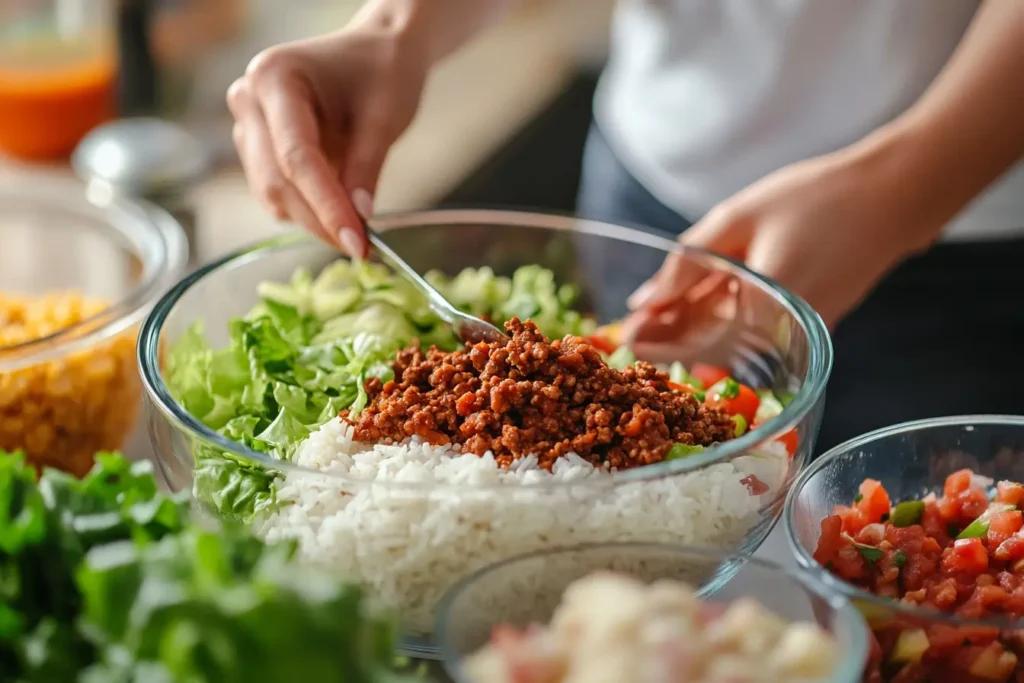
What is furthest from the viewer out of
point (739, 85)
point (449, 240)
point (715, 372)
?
point (739, 85)

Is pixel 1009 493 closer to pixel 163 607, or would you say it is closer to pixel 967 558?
pixel 967 558

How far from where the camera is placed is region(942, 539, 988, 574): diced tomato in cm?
94

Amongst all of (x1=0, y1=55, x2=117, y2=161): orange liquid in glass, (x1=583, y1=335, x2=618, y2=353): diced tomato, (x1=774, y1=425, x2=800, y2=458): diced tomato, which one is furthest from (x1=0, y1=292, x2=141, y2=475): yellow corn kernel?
(x1=0, y1=55, x2=117, y2=161): orange liquid in glass

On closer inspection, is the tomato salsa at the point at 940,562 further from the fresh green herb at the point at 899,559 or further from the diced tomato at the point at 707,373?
the diced tomato at the point at 707,373

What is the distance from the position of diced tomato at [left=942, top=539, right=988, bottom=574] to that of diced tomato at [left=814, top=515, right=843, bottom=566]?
0.28 feet

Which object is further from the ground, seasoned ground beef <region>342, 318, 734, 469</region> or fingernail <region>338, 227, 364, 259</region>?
seasoned ground beef <region>342, 318, 734, 469</region>

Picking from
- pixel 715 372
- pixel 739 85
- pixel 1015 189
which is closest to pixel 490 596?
pixel 715 372

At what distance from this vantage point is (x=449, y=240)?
1.41m

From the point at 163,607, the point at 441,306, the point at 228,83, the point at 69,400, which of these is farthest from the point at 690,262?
the point at 228,83

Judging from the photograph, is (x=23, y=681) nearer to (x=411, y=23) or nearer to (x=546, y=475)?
(x=546, y=475)

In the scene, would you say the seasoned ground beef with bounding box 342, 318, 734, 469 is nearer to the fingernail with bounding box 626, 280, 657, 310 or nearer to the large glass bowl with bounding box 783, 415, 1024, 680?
the large glass bowl with bounding box 783, 415, 1024, 680

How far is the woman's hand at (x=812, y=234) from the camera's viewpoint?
1314mm

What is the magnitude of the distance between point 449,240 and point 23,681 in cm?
80

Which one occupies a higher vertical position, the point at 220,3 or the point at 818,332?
the point at 818,332
